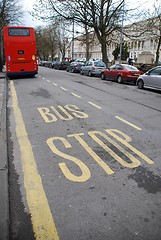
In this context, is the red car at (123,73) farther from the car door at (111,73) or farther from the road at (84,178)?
the road at (84,178)

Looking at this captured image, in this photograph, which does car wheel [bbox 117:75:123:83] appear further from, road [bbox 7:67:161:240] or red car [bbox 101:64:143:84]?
road [bbox 7:67:161:240]

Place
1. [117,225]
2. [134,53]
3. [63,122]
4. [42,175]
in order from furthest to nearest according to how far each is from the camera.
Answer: [134,53]
[63,122]
[42,175]
[117,225]

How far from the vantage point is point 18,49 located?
59.2 ft

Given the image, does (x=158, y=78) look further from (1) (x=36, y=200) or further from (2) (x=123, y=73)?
(1) (x=36, y=200)

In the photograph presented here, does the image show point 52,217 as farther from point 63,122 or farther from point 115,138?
point 63,122

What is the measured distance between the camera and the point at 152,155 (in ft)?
14.2

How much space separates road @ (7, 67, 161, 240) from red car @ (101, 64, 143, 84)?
11555mm

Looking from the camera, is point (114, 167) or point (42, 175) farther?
point (114, 167)

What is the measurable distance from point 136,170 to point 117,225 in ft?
4.50

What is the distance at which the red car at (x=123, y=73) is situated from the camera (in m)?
17.5

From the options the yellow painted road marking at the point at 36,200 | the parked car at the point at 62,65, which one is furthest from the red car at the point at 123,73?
the parked car at the point at 62,65

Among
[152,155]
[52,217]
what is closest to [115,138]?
[152,155]

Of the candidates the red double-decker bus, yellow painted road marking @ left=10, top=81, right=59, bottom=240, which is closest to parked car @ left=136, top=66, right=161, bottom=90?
the red double-decker bus

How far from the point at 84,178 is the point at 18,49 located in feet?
54.7
